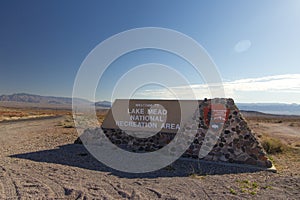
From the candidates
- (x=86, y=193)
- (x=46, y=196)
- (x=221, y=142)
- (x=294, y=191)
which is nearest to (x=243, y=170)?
(x=221, y=142)

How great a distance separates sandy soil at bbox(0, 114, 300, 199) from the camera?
5.10m

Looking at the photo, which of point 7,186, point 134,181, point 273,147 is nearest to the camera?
point 7,186

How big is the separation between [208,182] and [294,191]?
78.6 inches

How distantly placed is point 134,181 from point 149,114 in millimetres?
4625

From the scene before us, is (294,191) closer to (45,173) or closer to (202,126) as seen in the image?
(202,126)

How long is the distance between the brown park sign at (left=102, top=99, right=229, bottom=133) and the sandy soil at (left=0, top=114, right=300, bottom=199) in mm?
2171

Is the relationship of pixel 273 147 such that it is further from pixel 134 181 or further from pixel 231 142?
pixel 134 181

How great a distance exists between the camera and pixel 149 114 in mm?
10430

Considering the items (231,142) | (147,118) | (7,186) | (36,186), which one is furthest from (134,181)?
(147,118)

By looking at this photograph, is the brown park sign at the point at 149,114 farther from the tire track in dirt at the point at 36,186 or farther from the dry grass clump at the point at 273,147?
the tire track in dirt at the point at 36,186

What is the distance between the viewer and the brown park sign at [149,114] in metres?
9.79

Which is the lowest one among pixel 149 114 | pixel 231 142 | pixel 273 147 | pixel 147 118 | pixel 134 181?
pixel 134 181

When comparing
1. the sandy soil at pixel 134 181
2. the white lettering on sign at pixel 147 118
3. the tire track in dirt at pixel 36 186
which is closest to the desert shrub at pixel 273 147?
the sandy soil at pixel 134 181

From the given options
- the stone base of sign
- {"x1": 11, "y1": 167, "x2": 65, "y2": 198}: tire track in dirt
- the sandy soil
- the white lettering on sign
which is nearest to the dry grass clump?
the sandy soil
